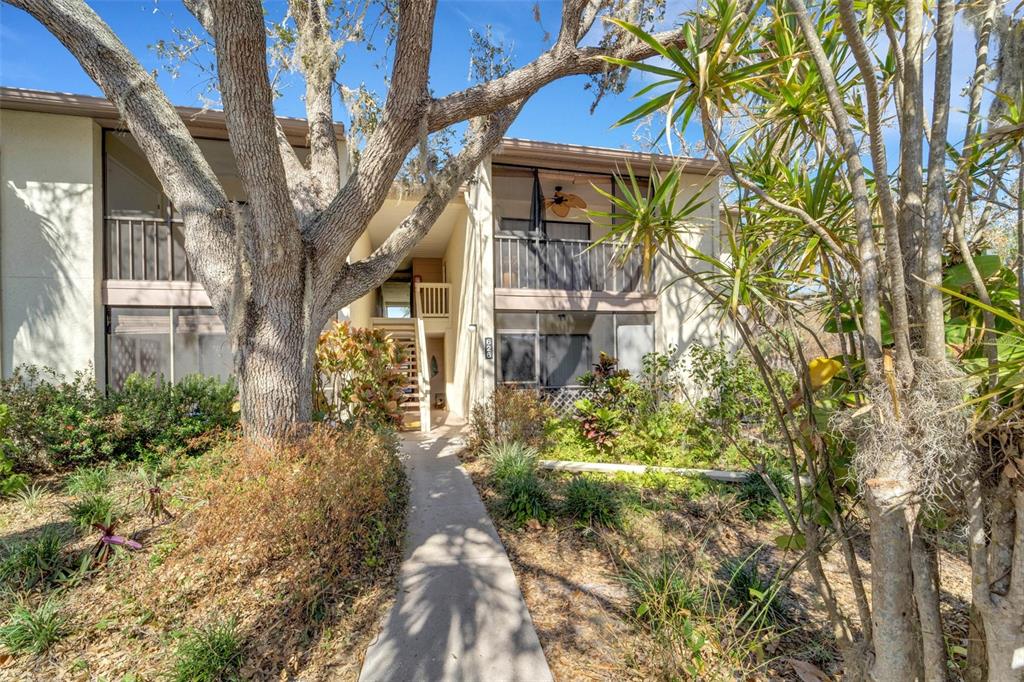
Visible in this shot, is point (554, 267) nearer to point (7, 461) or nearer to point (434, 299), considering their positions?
point (434, 299)

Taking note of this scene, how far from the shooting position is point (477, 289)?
9.07 meters

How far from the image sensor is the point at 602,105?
604 cm

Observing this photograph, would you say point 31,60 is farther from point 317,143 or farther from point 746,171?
point 746,171

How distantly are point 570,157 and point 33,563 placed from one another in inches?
381

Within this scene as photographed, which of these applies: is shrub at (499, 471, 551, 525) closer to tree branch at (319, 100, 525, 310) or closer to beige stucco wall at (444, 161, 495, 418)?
tree branch at (319, 100, 525, 310)

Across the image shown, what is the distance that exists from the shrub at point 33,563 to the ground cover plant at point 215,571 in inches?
0.4

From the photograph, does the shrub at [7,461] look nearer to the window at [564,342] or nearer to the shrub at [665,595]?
the shrub at [665,595]

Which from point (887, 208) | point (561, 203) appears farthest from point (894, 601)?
point (561, 203)

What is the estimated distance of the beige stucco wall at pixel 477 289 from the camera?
8.83 metres

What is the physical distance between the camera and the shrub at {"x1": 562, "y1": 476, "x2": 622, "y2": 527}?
4.38 metres

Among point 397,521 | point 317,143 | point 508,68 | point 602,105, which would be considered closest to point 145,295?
point 317,143

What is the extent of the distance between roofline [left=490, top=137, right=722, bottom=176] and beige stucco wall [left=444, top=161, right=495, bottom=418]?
64 centimetres

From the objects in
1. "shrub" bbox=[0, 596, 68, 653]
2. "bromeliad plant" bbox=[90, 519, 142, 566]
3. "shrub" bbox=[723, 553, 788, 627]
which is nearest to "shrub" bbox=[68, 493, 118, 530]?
"bromeliad plant" bbox=[90, 519, 142, 566]

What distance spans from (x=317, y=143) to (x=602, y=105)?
4019 millimetres
